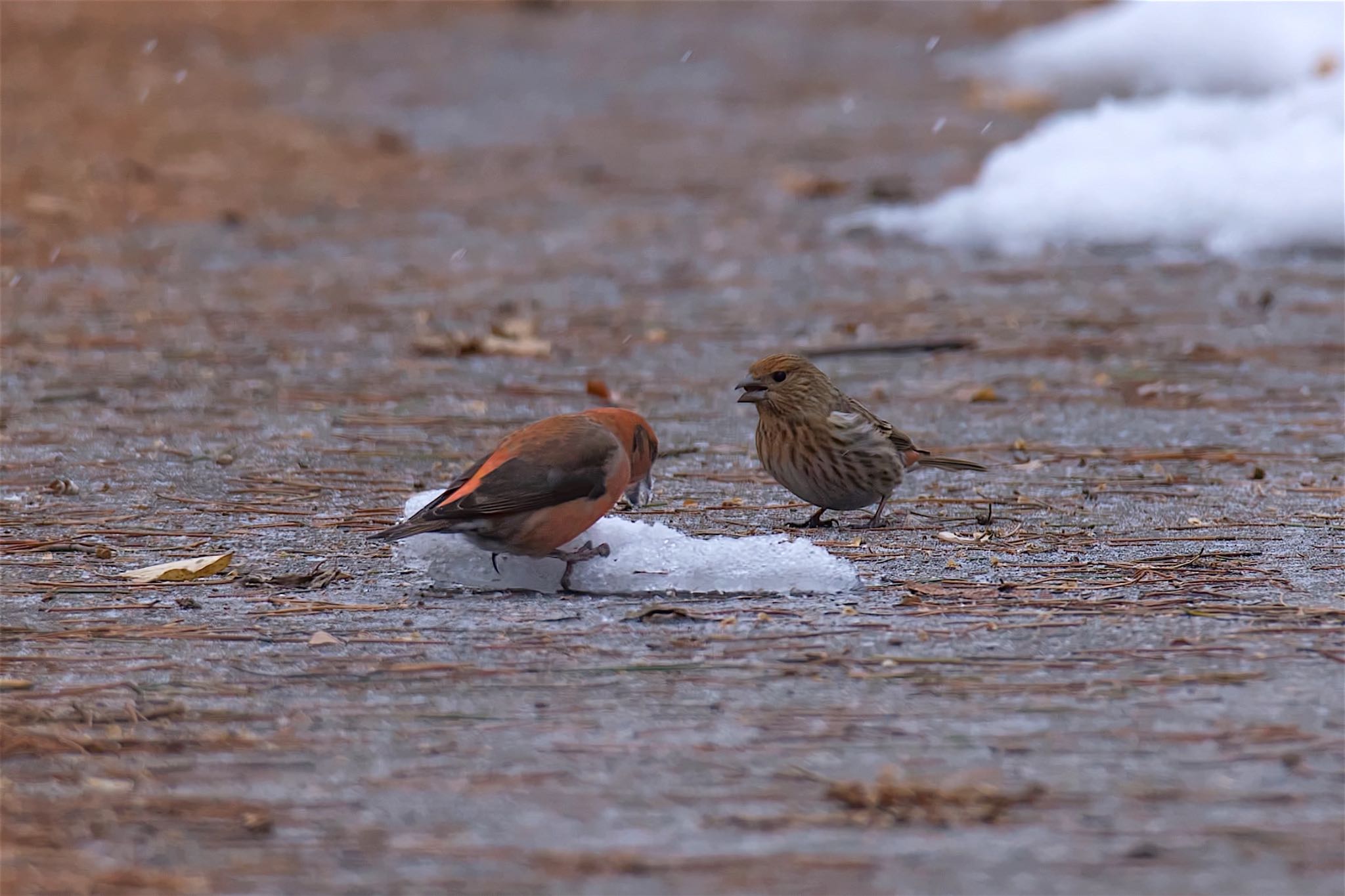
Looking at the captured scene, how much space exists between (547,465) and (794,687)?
1074 mm

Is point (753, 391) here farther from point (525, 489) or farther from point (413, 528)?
point (413, 528)

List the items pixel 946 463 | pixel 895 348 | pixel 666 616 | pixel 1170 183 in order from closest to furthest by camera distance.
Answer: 1. pixel 666 616
2. pixel 946 463
3. pixel 895 348
4. pixel 1170 183

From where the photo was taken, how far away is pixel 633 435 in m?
4.90

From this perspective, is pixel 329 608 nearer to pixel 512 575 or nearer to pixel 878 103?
pixel 512 575

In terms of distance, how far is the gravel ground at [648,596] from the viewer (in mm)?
2957

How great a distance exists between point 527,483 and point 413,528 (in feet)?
1.01

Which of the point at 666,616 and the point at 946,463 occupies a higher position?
the point at 946,463

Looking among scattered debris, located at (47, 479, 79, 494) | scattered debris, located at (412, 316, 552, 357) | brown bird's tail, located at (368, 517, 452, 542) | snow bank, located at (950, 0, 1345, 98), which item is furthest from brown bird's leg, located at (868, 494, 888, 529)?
snow bank, located at (950, 0, 1345, 98)

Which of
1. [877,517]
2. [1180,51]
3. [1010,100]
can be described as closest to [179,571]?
[877,517]

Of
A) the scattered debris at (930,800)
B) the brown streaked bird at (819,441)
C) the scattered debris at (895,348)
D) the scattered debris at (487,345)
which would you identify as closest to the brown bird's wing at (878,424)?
the brown streaked bird at (819,441)

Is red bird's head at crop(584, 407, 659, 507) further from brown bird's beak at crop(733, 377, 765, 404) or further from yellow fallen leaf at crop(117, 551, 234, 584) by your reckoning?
yellow fallen leaf at crop(117, 551, 234, 584)

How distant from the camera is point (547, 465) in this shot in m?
4.47

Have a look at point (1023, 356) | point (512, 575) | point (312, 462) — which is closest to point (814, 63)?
point (1023, 356)

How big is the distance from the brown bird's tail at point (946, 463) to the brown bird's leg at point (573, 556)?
143cm
